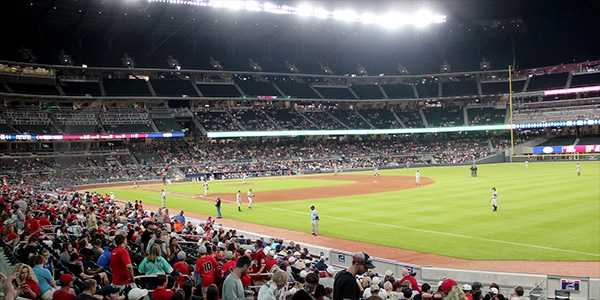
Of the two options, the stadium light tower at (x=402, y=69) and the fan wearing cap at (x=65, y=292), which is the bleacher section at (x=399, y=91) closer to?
the stadium light tower at (x=402, y=69)

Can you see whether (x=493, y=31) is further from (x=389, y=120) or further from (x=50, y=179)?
(x=50, y=179)

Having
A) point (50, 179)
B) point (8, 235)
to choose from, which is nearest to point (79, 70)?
Answer: point (50, 179)

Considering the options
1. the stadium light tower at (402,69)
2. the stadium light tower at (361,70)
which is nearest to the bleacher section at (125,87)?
the stadium light tower at (361,70)

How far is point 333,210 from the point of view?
3064cm

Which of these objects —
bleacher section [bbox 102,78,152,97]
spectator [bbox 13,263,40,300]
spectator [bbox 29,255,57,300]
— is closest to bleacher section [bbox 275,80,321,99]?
bleacher section [bbox 102,78,152,97]

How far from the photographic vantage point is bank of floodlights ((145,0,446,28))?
62000 mm

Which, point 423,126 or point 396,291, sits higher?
point 423,126

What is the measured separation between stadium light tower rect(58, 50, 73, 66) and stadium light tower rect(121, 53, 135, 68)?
808 centimetres

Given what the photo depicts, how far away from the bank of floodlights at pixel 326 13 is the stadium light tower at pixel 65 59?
22.8 m

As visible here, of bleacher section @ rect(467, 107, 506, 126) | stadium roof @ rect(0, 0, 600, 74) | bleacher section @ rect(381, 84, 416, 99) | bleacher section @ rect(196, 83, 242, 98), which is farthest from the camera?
bleacher section @ rect(381, 84, 416, 99)

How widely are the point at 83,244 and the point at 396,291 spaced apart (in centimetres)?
777

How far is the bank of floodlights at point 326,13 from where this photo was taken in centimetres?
6200

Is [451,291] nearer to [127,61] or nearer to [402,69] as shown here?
[127,61]

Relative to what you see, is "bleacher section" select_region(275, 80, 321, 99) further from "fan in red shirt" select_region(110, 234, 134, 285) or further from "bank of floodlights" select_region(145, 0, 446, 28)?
"fan in red shirt" select_region(110, 234, 134, 285)
